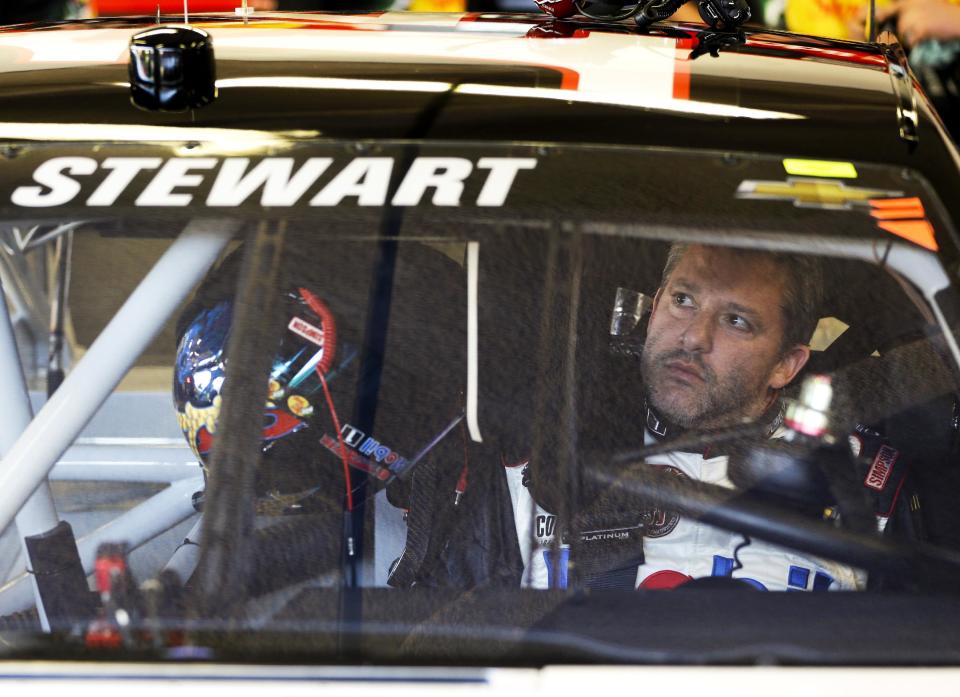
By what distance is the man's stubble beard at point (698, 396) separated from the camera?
1266mm

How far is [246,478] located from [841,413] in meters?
0.58

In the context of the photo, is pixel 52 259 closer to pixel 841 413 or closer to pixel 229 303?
pixel 229 303

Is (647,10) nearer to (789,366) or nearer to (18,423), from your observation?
(789,366)

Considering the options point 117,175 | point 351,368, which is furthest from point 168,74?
point 351,368

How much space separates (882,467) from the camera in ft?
4.16

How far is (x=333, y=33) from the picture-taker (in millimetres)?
1432

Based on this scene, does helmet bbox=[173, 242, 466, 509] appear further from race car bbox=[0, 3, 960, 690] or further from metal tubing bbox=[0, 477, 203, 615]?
metal tubing bbox=[0, 477, 203, 615]

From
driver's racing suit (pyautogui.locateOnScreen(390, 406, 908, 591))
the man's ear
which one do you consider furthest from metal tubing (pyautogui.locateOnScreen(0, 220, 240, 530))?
the man's ear

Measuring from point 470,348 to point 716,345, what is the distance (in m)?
0.34

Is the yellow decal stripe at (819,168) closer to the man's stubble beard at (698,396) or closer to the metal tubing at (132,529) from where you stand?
the man's stubble beard at (698,396)

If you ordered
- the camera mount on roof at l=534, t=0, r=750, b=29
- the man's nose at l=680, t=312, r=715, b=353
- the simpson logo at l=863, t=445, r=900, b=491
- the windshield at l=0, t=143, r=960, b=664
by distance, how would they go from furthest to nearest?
the camera mount on roof at l=534, t=0, r=750, b=29 < the man's nose at l=680, t=312, r=715, b=353 < the simpson logo at l=863, t=445, r=900, b=491 < the windshield at l=0, t=143, r=960, b=664

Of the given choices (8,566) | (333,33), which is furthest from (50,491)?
(333,33)

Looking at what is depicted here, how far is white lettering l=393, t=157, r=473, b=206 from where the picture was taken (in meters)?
1.12

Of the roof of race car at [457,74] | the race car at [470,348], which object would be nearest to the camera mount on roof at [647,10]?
the roof of race car at [457,74]
